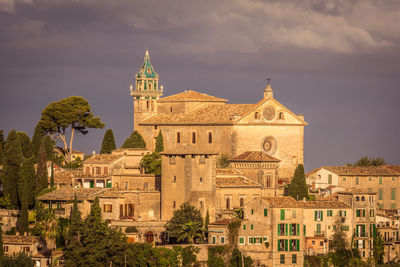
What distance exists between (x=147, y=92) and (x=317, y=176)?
15.9 m

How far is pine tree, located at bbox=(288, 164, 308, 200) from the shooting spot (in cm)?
8812

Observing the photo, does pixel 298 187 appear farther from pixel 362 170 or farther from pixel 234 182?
pixel 362 170

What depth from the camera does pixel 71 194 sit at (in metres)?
86.1

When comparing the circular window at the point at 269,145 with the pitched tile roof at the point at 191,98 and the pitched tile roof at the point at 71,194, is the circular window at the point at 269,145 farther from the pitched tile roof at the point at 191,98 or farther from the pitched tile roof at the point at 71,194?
the pitched tile roof at the point at 71,194

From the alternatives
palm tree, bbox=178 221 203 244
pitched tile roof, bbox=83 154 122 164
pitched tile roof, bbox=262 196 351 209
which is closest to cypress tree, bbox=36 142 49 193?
pitched tile roof, bbox=83 154 122 164

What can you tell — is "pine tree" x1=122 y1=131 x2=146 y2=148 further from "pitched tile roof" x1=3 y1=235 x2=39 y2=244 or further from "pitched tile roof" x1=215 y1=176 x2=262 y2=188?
"pitched tile roof" x1=3 y1=235 x2=39 y2=244

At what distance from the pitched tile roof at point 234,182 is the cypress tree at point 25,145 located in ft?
60.5

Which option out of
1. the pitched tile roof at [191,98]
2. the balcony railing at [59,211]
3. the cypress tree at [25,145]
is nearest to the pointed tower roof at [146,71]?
the pitched tile roof at [191,98]

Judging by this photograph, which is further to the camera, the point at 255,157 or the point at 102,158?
the point at 102,158

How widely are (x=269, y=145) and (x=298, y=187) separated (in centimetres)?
1072

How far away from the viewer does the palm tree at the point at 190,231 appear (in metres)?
80.8

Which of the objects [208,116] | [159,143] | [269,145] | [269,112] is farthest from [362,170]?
[159,143]

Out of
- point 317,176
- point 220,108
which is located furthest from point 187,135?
point 317,176

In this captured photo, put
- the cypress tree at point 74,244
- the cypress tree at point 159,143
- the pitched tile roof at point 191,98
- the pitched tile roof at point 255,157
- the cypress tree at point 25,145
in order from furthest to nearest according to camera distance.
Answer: the pitched tile roof at point 191,98
the cypress tree at point 159,143
the cypress tree at point 25,145
the pitched tile roof at point 255,157
the cypress tree at point 74,244
